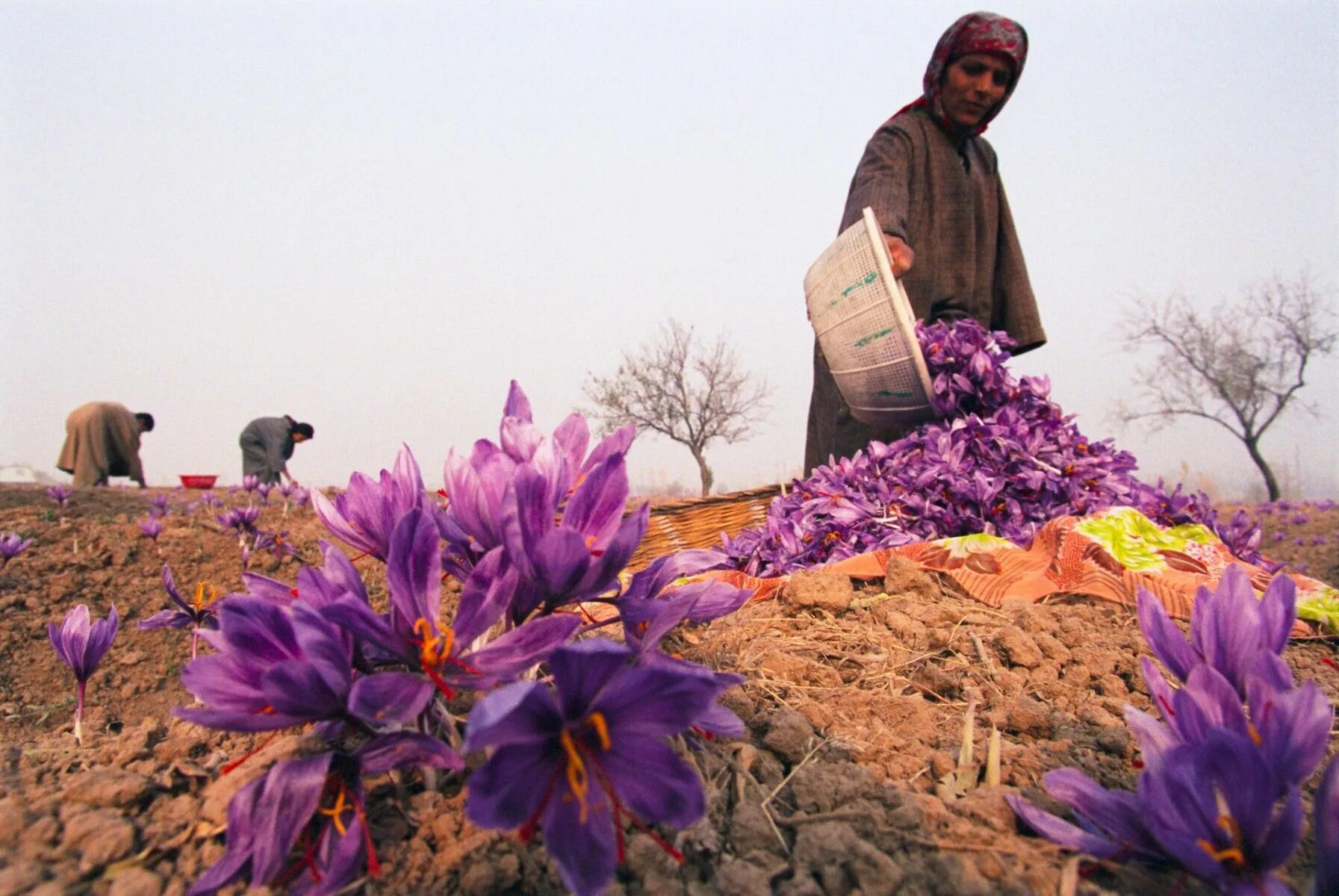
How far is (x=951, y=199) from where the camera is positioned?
14.8ft

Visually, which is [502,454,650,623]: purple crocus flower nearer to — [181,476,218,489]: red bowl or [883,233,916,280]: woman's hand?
[883,233,916,280]: woman's hand

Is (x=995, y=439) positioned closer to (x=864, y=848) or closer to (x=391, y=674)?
(x=864, y=848)

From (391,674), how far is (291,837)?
159 mm

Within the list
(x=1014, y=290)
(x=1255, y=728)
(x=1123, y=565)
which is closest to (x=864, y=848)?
(x=1255, y=728)

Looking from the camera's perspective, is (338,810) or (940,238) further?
(940,238)

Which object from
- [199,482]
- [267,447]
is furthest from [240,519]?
[199,482]

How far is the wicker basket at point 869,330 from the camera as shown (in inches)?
129

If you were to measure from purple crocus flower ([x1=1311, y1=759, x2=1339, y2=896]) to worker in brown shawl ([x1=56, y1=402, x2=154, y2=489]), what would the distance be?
14882 mm

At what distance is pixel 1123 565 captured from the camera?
2.39 m

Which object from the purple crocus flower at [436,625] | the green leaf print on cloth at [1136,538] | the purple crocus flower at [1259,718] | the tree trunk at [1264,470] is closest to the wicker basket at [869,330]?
the green leaf print on cloth at [1136,538]

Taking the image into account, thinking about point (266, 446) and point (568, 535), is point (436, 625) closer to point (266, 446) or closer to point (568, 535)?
point (568, 535)

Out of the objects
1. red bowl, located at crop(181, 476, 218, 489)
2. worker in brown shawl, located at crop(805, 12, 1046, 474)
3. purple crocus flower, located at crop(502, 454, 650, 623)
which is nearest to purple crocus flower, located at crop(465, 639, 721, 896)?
purple crocus flower, located at crop(502, 454, 650, 623)

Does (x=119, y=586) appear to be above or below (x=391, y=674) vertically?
above

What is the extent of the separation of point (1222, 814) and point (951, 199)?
4.38 metres
